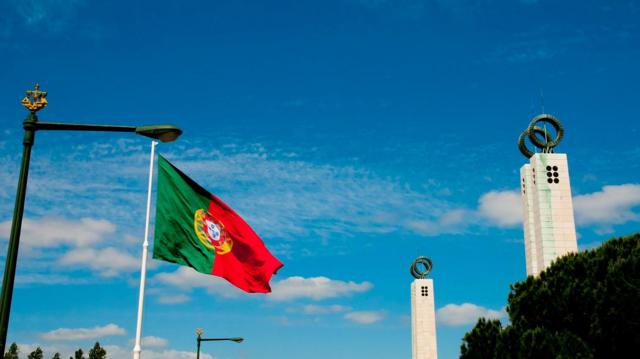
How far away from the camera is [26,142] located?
Result: 10.5 metres

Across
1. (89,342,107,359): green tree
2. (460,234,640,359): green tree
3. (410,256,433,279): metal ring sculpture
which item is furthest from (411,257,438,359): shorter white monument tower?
(460,234,640,359): green tree

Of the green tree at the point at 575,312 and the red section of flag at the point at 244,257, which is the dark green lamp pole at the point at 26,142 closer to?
the red section of flag at the point at 244,257

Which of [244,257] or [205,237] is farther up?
[205,237]

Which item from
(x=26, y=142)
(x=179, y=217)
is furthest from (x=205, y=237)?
(x=26, y=142)

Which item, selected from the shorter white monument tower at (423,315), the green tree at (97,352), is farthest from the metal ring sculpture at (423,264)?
the green tree at (97,352)

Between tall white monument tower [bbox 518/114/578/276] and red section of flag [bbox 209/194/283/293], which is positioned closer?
red section of flag [bbox 209/194/283/293]

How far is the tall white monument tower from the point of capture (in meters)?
48.9

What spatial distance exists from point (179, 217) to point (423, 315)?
84.2 meters

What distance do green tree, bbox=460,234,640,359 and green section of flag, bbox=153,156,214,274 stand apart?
1546 centimetres

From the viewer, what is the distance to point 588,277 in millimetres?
26031

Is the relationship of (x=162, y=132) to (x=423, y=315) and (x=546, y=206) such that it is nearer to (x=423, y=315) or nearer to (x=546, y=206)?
(x=546, y=206)

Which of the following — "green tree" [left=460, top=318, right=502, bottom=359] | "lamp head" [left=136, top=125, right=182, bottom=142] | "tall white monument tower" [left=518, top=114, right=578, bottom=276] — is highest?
"tall white monument tower" [left=518, top=114, right=578, bottom=276]

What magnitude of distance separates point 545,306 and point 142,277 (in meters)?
19.8

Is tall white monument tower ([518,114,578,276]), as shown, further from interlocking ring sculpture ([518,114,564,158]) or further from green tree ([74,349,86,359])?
green tree ([74,349,86,359])
